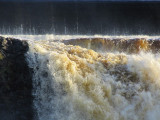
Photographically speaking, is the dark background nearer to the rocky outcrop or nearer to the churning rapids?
the churning rapids

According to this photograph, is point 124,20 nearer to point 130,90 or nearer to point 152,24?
point 152,24

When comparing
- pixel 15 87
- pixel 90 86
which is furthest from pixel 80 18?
pixel 15 87

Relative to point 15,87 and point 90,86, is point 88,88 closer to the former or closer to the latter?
point 90,86

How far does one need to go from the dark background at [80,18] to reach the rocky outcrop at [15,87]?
7.36 meters

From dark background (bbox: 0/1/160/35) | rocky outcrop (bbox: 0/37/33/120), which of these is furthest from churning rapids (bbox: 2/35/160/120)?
dark background (bbox: 0/1/160/35)

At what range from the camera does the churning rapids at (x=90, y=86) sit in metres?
7.54

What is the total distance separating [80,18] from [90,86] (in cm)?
832

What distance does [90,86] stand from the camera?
25.5ft

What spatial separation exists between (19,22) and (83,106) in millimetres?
9118

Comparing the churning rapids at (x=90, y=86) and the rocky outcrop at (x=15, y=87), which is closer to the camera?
the churning rapids at (x=90, y=86)

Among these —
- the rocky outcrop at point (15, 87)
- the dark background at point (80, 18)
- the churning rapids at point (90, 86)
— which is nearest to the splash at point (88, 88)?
the churning rapids at point (90, 86)

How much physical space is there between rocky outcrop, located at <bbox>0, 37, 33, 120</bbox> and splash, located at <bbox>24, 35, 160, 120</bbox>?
209mm

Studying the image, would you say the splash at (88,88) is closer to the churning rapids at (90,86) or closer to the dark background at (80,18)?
the churning rapids at (90,86)

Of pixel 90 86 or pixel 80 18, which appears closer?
pixel 90 86
